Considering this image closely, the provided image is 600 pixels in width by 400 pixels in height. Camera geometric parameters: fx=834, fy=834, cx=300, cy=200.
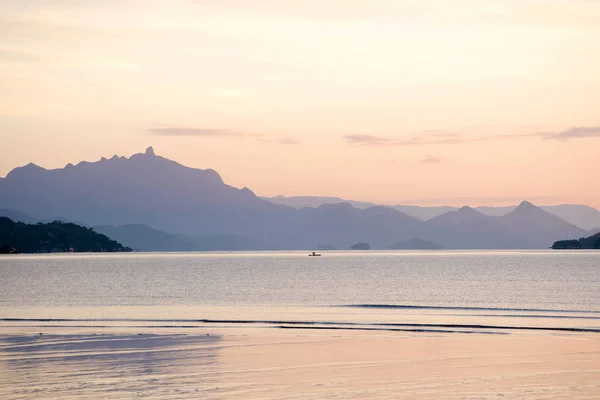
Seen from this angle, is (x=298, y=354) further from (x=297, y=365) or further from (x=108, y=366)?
(x=108, y=366)

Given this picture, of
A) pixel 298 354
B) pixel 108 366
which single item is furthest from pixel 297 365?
pixel 108 366

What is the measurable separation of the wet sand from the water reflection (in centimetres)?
4

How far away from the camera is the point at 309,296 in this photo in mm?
103500

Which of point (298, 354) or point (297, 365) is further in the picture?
point (298, 354)

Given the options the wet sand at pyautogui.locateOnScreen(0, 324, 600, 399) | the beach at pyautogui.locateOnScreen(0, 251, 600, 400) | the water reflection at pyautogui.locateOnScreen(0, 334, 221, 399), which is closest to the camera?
the wet sand at pyautogui.locateOnScreen(0, 324, 600, 399)

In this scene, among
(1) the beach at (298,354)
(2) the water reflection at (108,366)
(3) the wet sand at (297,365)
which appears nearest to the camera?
(3) the wet sand at (297,365)

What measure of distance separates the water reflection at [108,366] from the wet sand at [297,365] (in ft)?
0.14

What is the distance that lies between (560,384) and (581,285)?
4137 inches

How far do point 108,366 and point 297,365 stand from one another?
7.75m

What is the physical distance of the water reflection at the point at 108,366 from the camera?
28141 mm

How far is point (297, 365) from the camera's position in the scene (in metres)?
34.5

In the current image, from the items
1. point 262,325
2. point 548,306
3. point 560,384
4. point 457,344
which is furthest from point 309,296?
point 560,384

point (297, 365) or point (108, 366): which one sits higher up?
point (108, 366)

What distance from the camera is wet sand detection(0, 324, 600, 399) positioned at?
28031 mm
